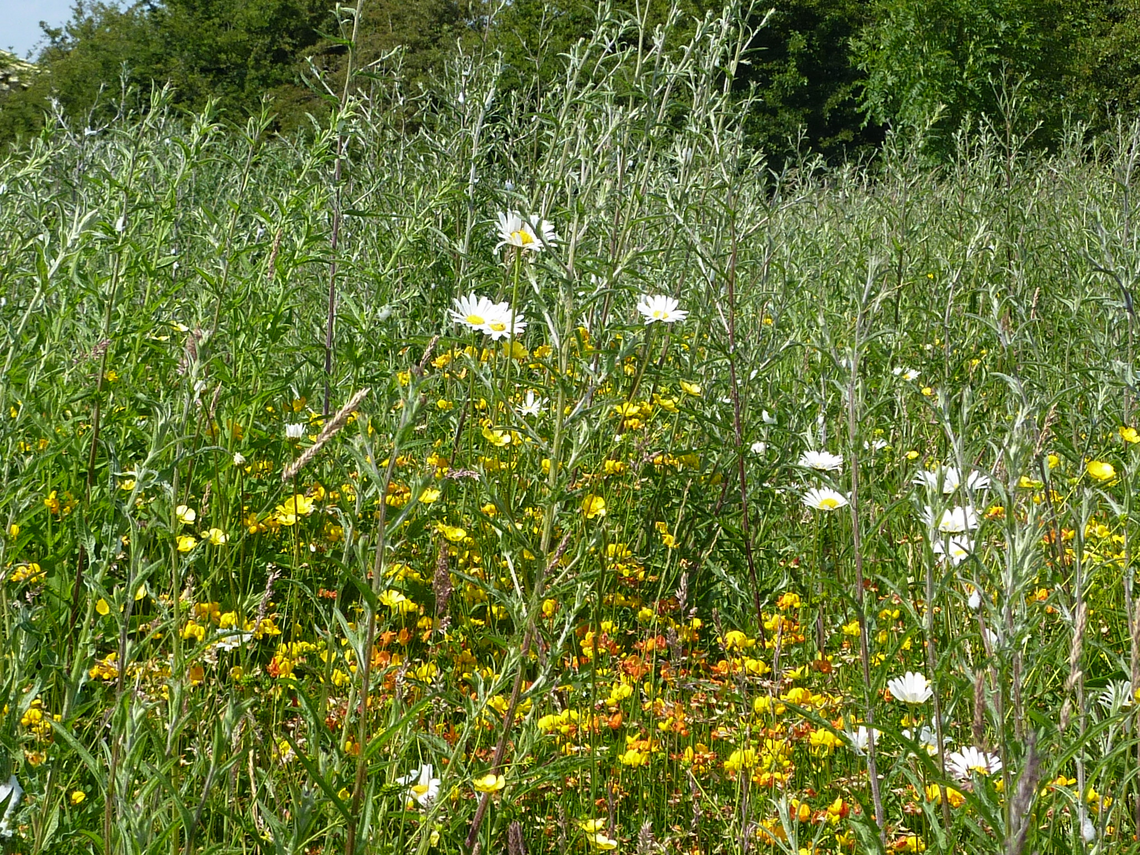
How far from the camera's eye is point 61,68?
3662 cm

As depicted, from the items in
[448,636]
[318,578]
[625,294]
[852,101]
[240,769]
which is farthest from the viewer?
[852,101]

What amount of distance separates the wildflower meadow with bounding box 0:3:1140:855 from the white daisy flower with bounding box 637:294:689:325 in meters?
0.02

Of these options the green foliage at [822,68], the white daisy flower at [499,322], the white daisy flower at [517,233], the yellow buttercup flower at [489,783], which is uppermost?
the white daisy flower at [517,233]

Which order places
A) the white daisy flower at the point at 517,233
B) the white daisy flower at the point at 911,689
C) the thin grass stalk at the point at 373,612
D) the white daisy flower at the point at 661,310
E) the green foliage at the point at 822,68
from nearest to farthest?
the thin grass stalk at the point at 373,612 → the white daisy flower at the point at 911,689 → the white daisy flower at the point at 517,233 → the white daisy flower at the point at 661,310 → the green foliage at the point at 822,68

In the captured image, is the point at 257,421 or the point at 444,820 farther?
the point at 257,421

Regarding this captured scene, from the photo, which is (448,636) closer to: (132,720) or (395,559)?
(395,559)

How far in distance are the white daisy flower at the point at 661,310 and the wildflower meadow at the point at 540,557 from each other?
2 cm

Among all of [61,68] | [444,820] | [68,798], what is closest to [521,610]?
[444,820]

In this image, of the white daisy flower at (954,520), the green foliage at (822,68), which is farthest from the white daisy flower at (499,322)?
the green foliage at (822,68)

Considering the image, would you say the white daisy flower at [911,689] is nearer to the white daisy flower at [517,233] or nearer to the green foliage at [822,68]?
the white daisy flower at [517,233]

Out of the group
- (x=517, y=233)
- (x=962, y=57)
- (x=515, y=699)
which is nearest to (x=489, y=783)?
(x=515, y=699)

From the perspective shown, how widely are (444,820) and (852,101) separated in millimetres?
30744

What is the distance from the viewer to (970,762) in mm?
1662

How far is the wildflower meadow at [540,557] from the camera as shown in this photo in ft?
4.77
